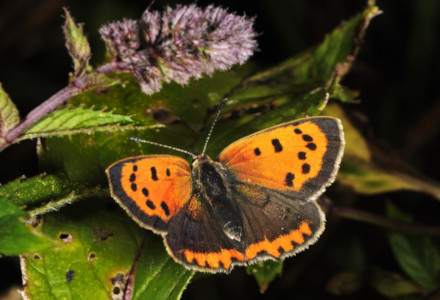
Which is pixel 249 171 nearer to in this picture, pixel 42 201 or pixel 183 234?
pixel 183 234

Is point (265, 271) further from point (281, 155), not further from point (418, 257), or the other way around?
point (418, 257)

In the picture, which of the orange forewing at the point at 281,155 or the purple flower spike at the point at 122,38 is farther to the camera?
the purple flower spike at the point at 122,38

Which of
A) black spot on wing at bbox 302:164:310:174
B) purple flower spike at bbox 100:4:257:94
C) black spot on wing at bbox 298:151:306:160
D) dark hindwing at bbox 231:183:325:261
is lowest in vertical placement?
dark hindwing at bbox 231:183:325:261

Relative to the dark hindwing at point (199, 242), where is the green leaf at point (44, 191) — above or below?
above

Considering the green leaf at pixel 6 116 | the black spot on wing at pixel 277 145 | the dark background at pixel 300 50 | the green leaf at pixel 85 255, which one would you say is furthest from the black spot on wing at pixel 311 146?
the dark background at pixel 300 50

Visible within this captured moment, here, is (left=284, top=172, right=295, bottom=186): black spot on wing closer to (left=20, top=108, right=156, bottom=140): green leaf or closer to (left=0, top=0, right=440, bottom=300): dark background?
(left=20, top=108, right=156, bottom=140): green leaf

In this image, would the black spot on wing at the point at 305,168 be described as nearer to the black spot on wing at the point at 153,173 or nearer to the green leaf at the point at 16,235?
the black spot on wing at the point at 153,173

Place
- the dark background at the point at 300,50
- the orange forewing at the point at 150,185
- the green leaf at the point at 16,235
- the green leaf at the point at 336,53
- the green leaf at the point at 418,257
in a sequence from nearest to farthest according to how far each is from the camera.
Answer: the green leaf at the point at 16,235
the orange forewing at the point at 150,185
the green leaf at the point at 336,53
the green leaf at the point at 418,257
the dark background at the point at 300,50

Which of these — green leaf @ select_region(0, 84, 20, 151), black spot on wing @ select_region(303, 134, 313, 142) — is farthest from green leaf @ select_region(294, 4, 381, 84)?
green leaf @ select_region(0, 84, 20, 151)
